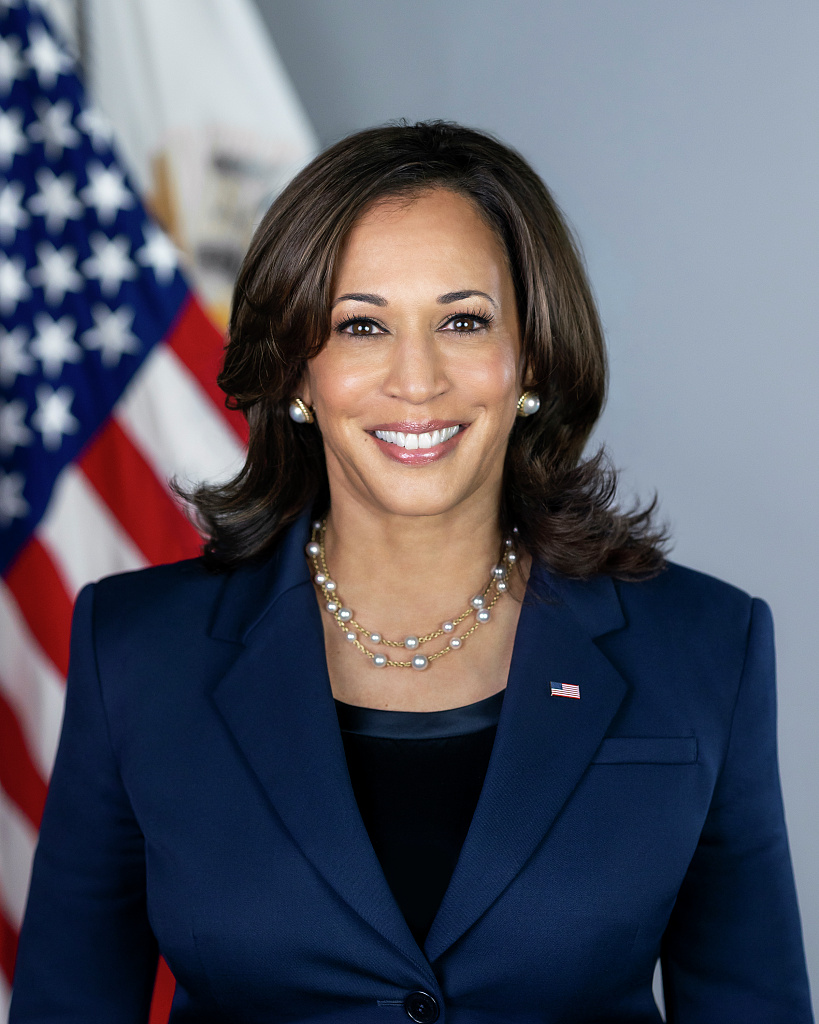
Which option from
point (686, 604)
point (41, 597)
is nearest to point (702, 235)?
point (686, 604)

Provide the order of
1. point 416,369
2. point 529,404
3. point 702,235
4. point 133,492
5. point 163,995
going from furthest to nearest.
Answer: point 702,235 < point 133,492 < point 163,995 < point 529,404 < point 416,369

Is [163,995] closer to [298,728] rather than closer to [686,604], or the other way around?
[298,728]

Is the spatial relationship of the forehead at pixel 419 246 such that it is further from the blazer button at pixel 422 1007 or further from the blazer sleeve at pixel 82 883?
the blazer button at pixel 422 1007

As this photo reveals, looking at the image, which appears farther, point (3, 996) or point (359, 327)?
point (3, 996)

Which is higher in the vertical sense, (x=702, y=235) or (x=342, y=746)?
(x=702, y=235)

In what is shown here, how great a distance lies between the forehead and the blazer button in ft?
3.15

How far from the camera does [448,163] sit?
1.59m

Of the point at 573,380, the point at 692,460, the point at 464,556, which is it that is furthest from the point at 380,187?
the point at 692,460

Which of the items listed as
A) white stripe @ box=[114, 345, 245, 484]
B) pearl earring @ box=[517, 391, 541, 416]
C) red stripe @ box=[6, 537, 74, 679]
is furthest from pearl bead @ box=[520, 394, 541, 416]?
red stripe @ box=[6, 537, 74, 679]

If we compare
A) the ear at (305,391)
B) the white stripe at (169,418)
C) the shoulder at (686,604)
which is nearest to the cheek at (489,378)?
the ear at (305,391)

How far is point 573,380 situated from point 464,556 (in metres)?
0.34

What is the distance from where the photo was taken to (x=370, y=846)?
1.39 metres

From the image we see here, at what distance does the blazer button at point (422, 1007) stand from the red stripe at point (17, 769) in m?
1.20

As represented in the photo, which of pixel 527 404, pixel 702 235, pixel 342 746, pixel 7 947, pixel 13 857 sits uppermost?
pixel 702 235
